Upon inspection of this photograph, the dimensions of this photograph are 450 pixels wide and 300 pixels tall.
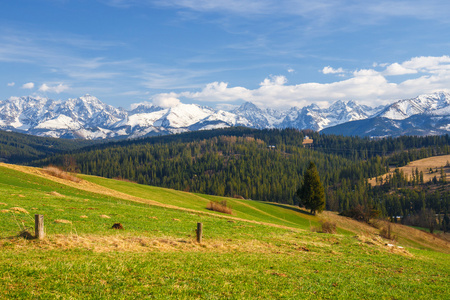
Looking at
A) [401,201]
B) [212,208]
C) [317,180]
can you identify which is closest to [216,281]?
[212,208]

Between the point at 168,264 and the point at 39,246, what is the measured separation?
7837mm

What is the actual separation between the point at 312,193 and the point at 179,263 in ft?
257

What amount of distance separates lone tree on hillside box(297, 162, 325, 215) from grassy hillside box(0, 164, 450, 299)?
55.8 m

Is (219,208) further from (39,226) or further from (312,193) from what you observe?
(39,226)

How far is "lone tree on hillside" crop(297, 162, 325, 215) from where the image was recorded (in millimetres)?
90438

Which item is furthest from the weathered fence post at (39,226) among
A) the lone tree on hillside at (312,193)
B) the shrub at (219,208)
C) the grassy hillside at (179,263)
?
the lone tree on hillside at (312,193)

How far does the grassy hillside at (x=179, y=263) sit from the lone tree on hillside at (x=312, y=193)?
55.8 m

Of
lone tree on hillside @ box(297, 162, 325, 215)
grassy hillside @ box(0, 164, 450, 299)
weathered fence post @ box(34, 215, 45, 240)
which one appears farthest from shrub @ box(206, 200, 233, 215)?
weathered fence post @ box(34, 215, 45, 240)

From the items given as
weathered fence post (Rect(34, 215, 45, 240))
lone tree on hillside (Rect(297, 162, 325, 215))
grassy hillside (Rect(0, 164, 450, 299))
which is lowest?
lone tree on hillside (Rect(297, 162, 325, 215))

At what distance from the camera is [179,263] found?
1767cm

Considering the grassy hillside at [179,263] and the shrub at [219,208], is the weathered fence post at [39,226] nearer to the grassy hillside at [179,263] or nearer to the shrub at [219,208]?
the grassy hillside at [179,263]

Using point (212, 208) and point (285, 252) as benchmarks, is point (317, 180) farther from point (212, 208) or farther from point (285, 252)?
point (285, 252)

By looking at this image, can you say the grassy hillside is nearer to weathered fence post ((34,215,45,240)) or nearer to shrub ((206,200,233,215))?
weathered fence post ((34,215,45,240))

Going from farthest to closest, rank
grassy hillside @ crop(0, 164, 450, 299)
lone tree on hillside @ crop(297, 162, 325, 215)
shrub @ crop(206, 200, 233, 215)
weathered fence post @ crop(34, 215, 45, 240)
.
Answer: lone tree on hillside @ crop(297, 162, 325, 215)
shrub @ crop(206, 200, 233, 215)
weathered fence post @ crop(34, 215, 45, 240)
grassy hillside @ crop(0, 164, 450, 299)
